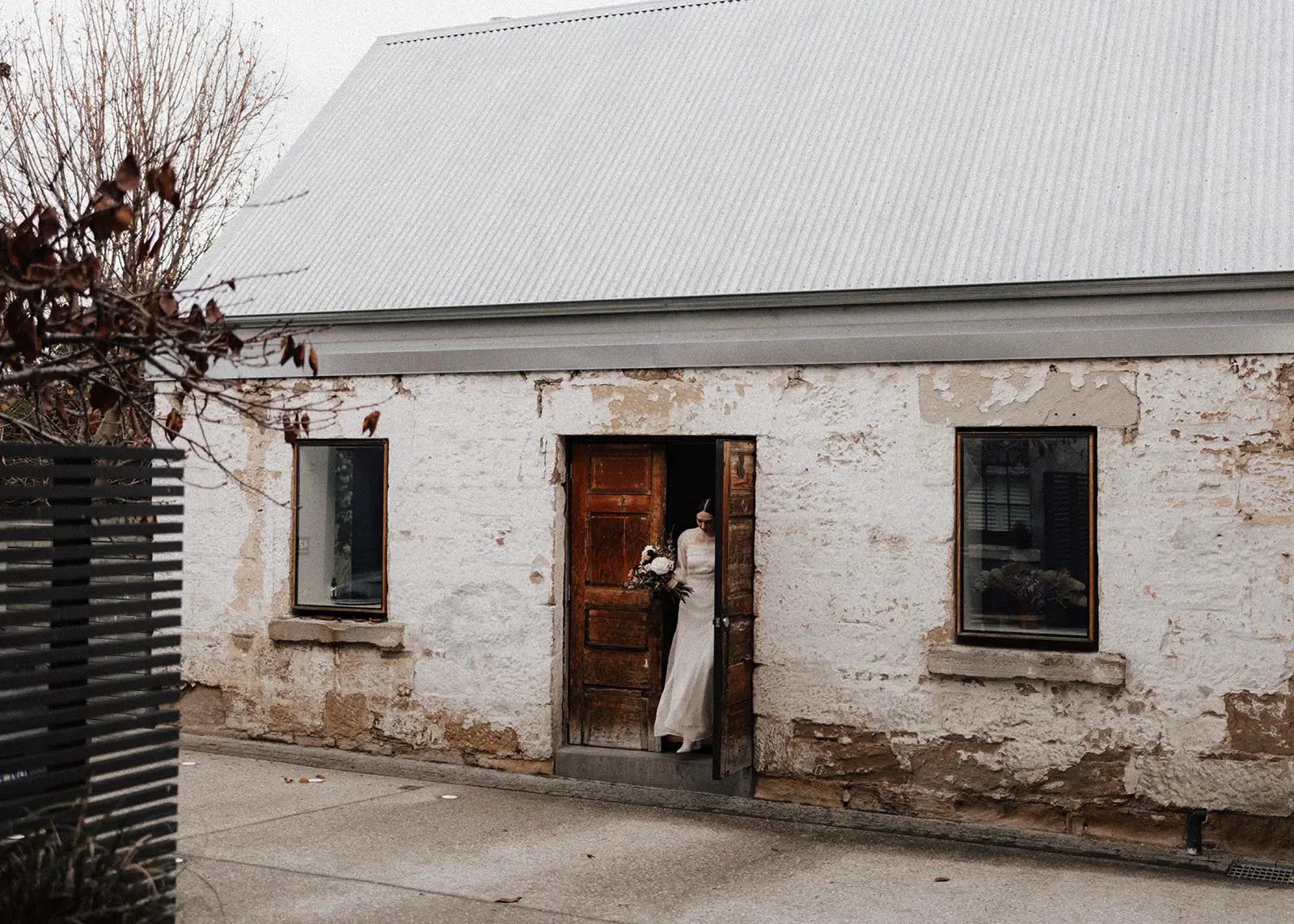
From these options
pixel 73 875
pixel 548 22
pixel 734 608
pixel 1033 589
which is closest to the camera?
pixel 73 875

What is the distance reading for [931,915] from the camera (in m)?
6.75

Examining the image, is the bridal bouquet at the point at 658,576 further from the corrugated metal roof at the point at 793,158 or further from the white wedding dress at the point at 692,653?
the corrugated metal roof at the point at 793,158

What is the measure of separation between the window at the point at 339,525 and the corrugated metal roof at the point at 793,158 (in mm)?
1197

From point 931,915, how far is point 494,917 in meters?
2.14

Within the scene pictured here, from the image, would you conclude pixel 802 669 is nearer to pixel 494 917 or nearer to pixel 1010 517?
pixel 1010 517

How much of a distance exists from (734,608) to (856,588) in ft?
2.74

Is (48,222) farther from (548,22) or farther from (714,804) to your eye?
A: (548,22)

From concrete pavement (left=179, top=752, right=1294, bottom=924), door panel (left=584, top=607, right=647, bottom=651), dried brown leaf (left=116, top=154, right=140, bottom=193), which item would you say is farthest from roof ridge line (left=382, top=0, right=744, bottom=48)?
dried brown leaf (left=116, top=154, right=140, bottom=193)

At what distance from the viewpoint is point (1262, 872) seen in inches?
305

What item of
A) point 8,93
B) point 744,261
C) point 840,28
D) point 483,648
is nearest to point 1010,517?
point 744,261

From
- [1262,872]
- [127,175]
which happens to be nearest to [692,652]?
[1262,872]

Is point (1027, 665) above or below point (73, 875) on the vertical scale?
above

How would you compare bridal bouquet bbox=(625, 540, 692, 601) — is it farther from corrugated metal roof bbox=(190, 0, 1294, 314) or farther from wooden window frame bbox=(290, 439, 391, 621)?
wooden window frame bbox=(290, 439, 391, 621)

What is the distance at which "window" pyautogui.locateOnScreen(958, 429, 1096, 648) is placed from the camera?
8703 mm
